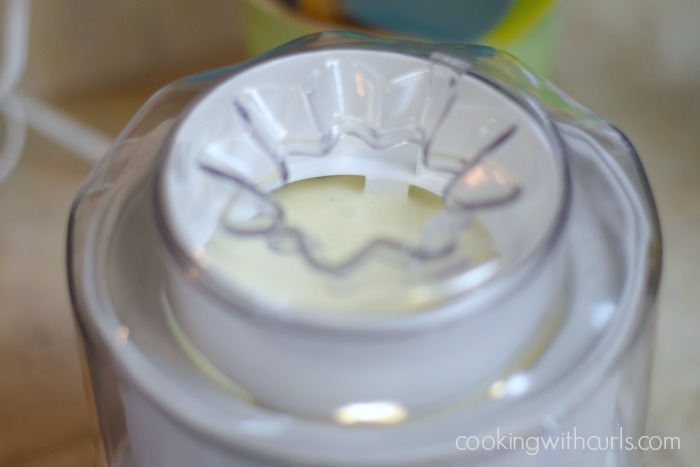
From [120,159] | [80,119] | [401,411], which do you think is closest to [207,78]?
[120,159]

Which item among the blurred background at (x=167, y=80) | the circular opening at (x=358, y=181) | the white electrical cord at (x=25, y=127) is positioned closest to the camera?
the circular opening at (x=358, y=181)

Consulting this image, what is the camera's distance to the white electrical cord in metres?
0.52

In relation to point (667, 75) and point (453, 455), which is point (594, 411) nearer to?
point (453, 455)

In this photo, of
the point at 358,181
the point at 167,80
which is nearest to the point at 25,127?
the point at 167,80

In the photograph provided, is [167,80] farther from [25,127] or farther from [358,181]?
[358,181]

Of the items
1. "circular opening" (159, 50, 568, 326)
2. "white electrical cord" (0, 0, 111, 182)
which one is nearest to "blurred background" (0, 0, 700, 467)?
"white electrical cord" (0, 0, 111, 182)

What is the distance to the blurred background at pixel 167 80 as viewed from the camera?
1.35ft

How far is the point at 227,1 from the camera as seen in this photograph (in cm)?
56

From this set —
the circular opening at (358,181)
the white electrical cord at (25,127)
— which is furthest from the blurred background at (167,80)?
the circular opening at (358,181)

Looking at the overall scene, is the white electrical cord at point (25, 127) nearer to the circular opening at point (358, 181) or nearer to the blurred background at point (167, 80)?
the blurred background at point (167, 80)

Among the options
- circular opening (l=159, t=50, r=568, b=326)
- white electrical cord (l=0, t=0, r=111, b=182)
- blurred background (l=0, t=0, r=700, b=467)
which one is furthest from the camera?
white electrical cord (l=0, t=0, r=111, b=182)

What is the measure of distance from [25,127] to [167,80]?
0.09 meters

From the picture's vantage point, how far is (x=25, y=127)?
0.53 metres

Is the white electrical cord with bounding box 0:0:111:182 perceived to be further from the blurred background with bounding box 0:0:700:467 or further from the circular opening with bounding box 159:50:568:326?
the circular opening with bounding box 159:50:568:326
